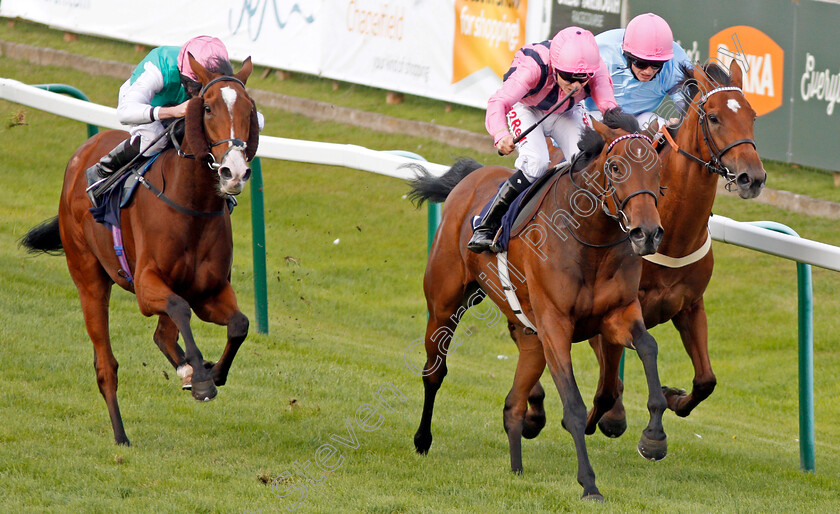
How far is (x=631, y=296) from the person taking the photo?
16.0 ft

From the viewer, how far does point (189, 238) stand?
5336 mm

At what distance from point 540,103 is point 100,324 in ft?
8.84

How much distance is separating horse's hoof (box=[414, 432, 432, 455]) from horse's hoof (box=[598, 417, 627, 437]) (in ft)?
3.02

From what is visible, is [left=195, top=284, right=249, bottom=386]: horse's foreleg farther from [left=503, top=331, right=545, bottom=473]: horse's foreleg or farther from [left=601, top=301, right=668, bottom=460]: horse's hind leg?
[left=601, top=301, right=668, bottom=460]: horse's hind leg

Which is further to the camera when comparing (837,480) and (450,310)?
(450,310)

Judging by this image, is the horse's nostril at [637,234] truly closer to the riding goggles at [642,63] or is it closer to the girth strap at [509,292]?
the girth strap at [509,292]

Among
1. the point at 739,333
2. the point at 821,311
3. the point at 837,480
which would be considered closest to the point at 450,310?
the point at 837,480

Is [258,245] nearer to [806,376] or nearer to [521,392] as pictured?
[521,392]

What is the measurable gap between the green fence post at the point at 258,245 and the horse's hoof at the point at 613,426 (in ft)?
9.67

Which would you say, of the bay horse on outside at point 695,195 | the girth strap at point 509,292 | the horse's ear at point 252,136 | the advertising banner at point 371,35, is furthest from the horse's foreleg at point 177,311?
the advertising banner at point 371,35

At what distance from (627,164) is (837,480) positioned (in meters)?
2.17

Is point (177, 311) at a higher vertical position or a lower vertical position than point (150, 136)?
lower

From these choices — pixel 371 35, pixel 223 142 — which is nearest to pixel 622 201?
pixel 223 142

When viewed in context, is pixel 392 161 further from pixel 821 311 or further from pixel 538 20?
pixel 538 20
